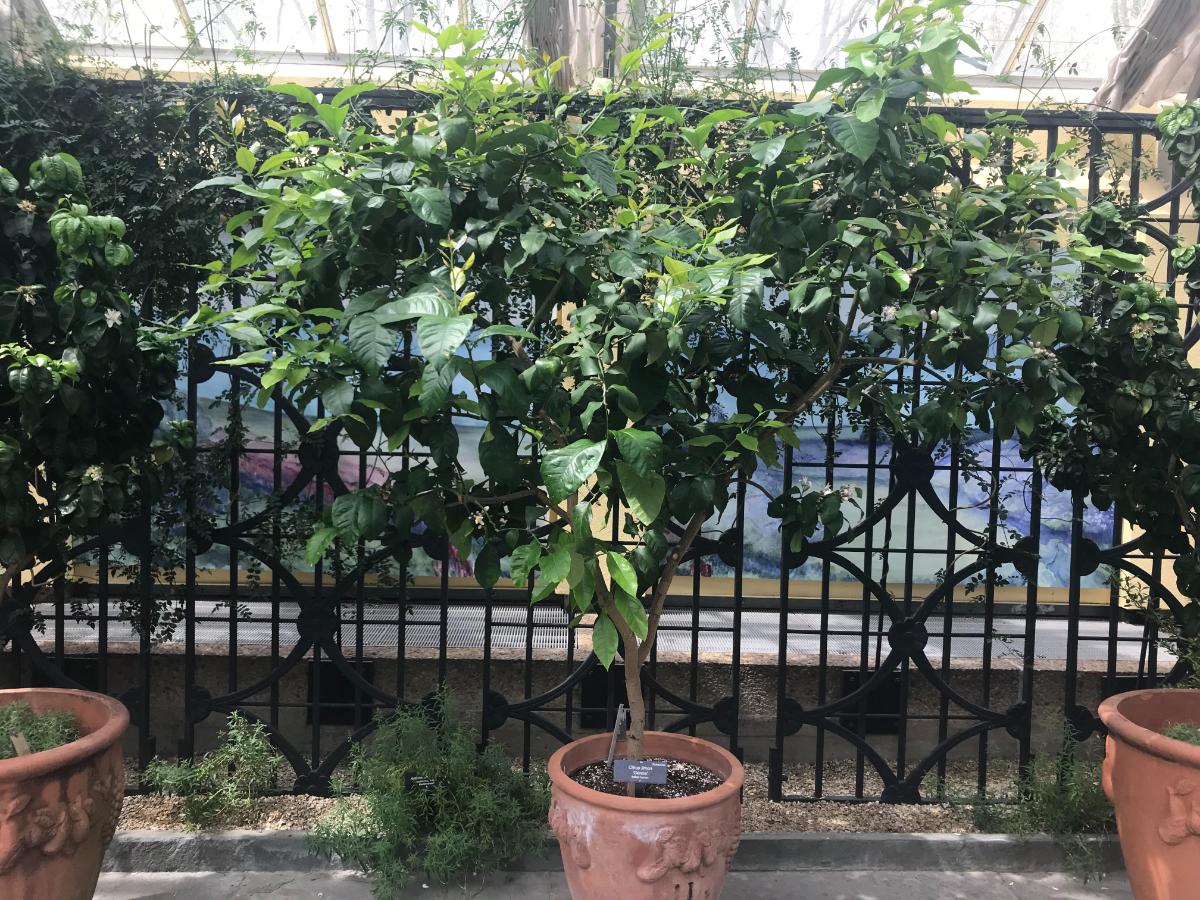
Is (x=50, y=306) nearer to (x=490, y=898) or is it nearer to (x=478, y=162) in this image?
(x=478, y=162)

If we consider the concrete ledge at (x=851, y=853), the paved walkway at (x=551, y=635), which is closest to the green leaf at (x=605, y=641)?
the concrete ledge at (x=851, y=853)

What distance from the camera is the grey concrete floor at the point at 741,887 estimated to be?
10.9ft

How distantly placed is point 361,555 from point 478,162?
6.02 feet

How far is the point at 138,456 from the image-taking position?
3295 millimetres

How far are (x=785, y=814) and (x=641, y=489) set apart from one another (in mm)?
2266

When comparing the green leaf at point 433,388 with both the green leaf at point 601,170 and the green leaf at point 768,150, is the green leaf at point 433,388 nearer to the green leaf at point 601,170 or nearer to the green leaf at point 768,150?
the green leaf at point 601,170

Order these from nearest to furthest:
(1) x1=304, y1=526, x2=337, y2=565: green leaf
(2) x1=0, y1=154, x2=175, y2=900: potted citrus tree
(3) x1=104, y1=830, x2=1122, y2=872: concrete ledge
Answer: (1) x1=304, y1=526, x2=337, y2=565: green leaf → (2) x1=0, y1=154, x2=175, y2=900: potted citrus tree → (3) x1=104, y1=830, x2=1122, y2=872: concrete ledge

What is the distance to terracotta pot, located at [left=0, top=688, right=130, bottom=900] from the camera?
8.74 ft

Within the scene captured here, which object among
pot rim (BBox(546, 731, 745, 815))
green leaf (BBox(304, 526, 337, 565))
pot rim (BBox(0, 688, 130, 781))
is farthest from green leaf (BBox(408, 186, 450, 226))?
pot rim (BBox(0, 688, 130, 781))

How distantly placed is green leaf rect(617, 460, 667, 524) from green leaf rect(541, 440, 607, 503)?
0.30 ft

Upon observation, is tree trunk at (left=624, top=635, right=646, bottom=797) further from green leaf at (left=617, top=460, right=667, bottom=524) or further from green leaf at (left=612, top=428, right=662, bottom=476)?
green leaf at (left=612, top=428, right=662, bottom=476)

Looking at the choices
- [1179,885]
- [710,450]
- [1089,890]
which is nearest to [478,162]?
[710,450]

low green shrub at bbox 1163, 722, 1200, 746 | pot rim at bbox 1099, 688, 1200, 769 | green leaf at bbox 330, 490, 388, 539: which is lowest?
low green shrub at bbox 1163, 722, 1200, 746

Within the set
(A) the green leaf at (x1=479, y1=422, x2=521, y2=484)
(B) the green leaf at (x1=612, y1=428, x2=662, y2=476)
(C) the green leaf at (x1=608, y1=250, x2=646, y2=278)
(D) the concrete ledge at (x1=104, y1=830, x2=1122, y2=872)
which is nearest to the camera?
(B) the green leaf at (x1=612, y1=428, x2=662, y2=476)
